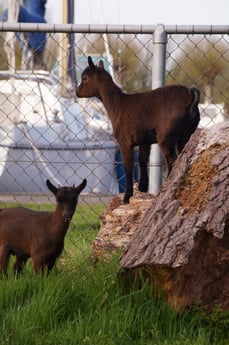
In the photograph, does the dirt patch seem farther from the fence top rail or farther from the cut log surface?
the fence top rail

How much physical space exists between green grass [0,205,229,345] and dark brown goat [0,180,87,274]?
54cm

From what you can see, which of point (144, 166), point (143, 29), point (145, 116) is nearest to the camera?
point (143, 29)

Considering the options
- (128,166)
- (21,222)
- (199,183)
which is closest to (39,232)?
(21,222)

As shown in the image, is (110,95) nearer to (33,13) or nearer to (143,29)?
(143,29)

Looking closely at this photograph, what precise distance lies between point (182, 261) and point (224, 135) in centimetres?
81

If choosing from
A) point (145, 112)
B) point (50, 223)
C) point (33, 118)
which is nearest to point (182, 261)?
point (50, 223)

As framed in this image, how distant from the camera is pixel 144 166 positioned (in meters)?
6.66

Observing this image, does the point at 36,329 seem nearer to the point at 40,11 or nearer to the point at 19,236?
the point at 19,236

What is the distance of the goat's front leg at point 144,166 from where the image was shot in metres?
6.64

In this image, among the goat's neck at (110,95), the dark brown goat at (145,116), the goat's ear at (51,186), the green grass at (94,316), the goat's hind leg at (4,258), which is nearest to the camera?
the green grass at (94,316)

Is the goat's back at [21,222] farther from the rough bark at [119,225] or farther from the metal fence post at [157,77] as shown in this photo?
the metal fence post at [157,77]

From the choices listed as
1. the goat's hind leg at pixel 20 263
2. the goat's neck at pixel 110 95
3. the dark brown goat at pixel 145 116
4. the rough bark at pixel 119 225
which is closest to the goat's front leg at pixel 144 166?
the dark brown goat at pixel 145 116

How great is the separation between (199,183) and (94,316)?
0.99 meters

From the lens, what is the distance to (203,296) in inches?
188
